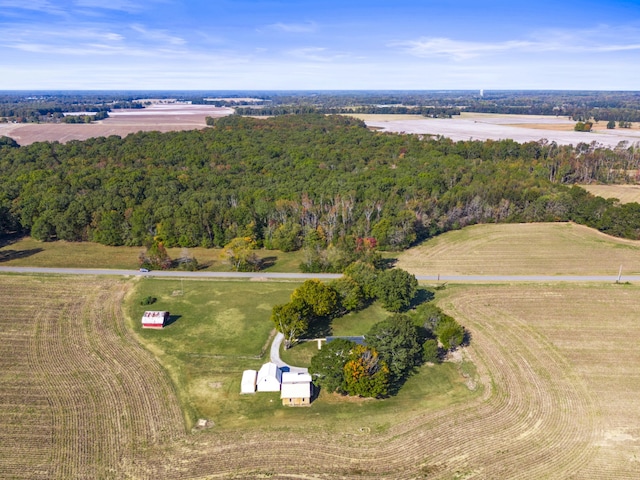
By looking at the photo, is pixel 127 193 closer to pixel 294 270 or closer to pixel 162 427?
pixel 294 270

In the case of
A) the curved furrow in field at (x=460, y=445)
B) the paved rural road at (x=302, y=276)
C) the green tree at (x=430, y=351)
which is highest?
the paved rural road at (x=302, y=276)

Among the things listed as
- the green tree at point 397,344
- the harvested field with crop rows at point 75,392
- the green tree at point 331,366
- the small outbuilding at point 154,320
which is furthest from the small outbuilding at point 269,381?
the small outbuilding at point 154,320

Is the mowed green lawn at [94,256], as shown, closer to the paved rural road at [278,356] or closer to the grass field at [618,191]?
the paved rural road at [278,356]

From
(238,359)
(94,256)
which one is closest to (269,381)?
(238,359)

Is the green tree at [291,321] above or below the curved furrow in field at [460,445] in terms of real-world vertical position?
above

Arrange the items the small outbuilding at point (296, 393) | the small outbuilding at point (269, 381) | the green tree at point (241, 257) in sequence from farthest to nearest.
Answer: the green tree at point (241, 257) < the small outbuilding at point (269, 381) < the small outbuilding at point (296, 393)

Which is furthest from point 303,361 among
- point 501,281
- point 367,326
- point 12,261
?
point 12,261
